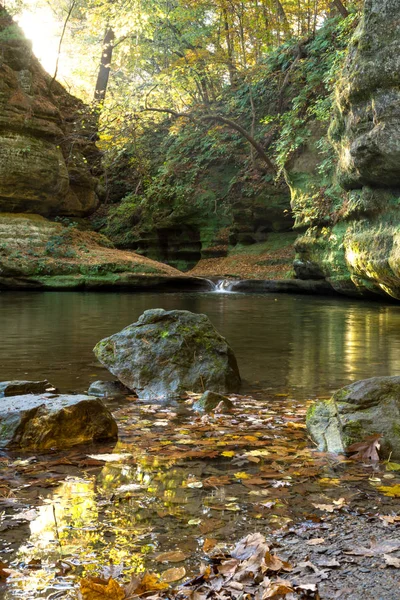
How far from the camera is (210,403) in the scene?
4723mm

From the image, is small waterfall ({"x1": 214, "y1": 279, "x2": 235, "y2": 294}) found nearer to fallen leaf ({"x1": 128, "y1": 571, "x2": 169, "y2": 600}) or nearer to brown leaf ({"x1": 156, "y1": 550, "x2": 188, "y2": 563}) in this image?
brown leaf ({"x1": 156, "y1": 550, "x2": 188, "y2": 563})

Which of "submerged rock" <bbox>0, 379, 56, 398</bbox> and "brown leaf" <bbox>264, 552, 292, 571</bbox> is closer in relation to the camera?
"brown leaf" <bbox>264, 552, 292, 571</bbox>

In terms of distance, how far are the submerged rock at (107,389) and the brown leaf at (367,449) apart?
2.53m

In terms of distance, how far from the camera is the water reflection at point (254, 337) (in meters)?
6.36

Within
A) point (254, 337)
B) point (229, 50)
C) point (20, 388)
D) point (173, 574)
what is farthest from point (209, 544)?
point (229, 50)

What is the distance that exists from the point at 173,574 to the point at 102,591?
0.30m

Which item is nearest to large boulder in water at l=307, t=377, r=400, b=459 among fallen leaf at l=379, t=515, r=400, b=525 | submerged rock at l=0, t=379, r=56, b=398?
fallen leaf at l=379, t=515, r=400, b=525

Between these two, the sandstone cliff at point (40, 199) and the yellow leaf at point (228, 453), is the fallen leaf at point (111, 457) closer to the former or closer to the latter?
the yellow leaf at point (228, 453)

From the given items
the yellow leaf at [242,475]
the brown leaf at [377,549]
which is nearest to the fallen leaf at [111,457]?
the yellow leaf at [242,475]

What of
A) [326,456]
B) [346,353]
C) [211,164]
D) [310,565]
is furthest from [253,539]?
[211,164]

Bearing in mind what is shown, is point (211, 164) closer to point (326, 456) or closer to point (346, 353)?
point (346, 353)

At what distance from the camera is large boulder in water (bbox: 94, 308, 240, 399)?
5438 millimetres

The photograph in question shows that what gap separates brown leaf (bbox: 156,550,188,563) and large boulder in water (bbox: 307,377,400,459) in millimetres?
1675

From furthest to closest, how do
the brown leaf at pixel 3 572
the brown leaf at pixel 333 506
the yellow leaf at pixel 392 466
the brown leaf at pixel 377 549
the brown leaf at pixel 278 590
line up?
the yellow leaf at pixel 392 466, the brown leaf at pixel 333 506, the brown leaf at pixel 377 549, the brown leaf at pixel 3 572, the brown leaf at pixel 278 590
